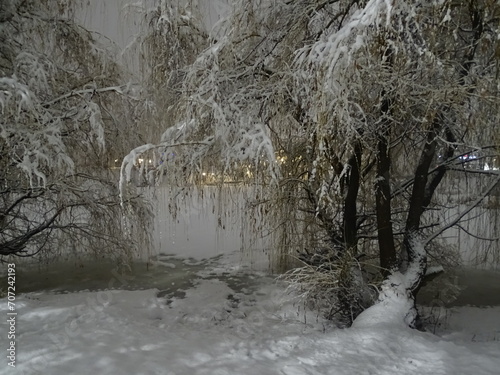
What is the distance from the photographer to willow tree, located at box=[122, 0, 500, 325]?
3.18 meters

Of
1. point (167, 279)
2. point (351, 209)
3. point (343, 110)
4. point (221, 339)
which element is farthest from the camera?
point (167, 279)

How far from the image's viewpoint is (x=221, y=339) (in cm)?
354

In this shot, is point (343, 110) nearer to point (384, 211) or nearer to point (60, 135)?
point (384, 211)

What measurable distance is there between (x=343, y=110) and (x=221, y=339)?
7.10 ft

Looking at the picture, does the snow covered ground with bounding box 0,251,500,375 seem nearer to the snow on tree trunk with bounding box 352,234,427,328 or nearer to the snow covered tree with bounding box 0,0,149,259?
the snow on tree trunk with bounding box 352,234,427,328

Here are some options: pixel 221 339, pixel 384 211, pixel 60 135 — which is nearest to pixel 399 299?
pixel 384 211

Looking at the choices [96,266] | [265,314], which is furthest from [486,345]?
[96,266]

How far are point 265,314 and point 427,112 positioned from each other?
2.79 m

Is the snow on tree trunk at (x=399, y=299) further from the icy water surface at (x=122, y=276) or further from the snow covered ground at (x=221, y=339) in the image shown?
the icy water surface at (x=122, y=276)

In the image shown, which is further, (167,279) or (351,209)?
(167,279)

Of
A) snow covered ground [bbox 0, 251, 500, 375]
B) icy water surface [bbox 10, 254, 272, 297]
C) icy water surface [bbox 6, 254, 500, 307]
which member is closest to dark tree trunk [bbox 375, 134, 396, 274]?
snow covered ground [bbox 0, 251, 500, 375]

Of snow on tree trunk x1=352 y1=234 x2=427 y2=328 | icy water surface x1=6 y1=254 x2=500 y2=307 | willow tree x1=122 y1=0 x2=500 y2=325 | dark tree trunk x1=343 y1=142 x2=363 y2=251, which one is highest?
willow tree x1=122 y1=0 x2=500 y2=325

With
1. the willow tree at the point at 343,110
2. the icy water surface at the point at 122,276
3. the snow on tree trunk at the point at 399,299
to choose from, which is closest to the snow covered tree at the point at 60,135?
the icy water surface at the point at 122,276

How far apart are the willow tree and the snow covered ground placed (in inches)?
24.5
